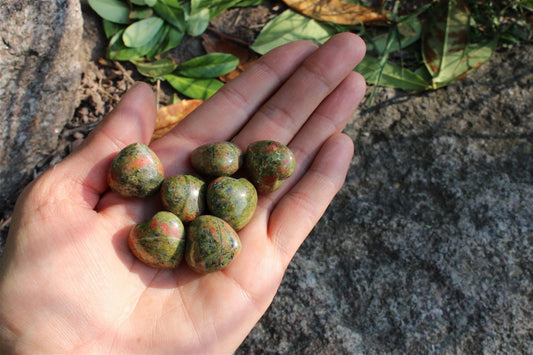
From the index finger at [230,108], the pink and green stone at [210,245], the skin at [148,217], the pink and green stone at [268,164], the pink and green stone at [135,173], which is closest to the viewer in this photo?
the skin at [148,217]

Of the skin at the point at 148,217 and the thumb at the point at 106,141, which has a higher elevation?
the thumb at the point at 106,141

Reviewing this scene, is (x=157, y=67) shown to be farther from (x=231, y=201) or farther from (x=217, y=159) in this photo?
(x=231, y=201)

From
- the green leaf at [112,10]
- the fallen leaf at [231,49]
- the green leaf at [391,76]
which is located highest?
the green leaf at [112,10]

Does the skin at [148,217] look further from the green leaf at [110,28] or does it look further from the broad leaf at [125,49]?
the green leaf at [110,28]

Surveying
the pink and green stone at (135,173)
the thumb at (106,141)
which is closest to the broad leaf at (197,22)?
the thumb at (106,141)

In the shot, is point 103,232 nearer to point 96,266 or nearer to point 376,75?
point 96,266

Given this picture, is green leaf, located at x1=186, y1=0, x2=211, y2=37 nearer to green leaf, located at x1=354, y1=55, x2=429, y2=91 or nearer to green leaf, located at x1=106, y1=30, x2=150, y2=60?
green leaf, located at x1=106, y1=30, x2=150, y2=60

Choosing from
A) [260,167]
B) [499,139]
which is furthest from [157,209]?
[499,139]
